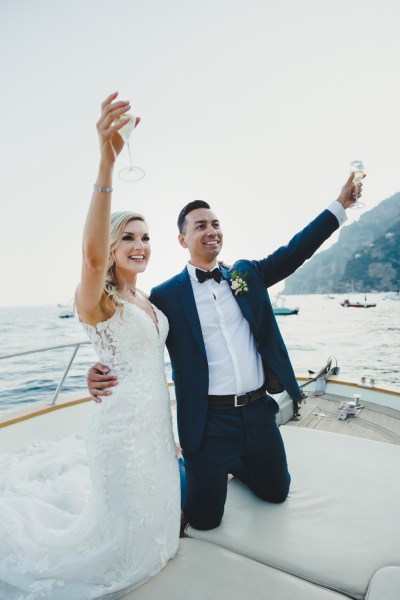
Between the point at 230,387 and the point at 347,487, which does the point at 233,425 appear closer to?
the point at 230,387

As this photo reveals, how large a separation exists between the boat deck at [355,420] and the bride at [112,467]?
221 centimetres

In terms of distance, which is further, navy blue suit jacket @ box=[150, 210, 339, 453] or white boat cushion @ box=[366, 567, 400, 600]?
navy blue suit jacket @ box=[150, 210, 339, 453]

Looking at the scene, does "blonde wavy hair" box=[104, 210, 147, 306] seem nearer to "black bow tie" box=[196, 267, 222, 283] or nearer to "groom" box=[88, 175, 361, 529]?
"groom" box=[88, 175, 361, 529]

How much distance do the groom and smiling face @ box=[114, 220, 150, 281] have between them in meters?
0.30

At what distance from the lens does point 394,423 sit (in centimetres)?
339

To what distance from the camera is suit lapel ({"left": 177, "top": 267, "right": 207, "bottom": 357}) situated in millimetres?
1992

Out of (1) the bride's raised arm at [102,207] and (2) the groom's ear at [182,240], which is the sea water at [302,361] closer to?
(1) the bride's raised arm at [102,207]

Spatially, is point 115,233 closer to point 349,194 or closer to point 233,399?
point 233,399

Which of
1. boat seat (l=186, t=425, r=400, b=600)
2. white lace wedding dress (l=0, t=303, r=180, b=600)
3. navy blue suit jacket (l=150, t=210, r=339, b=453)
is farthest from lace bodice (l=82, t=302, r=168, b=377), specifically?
boat seat (l=186, t=425, r=400, b=600)

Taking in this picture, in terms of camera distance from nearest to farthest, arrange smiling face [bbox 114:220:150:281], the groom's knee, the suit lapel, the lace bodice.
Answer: the lace bodice → the groom's knee → smiling face [bbox 114:220:150:281] → the suit lapel

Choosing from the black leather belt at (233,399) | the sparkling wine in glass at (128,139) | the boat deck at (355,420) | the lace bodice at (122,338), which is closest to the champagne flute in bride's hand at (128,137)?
the sparkling wine in glass at (128,139)

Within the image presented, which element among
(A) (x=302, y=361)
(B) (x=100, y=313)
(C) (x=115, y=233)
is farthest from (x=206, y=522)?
(A) (x=302, y=361)

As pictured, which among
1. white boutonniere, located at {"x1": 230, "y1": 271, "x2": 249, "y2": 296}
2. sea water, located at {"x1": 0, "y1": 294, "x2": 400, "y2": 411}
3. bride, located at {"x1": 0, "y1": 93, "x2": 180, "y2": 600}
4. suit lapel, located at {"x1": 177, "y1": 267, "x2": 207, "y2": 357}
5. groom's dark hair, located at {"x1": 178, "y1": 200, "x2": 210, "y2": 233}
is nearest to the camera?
bride, located at {"x1": 0, "y1": 93, "x2": 180, "y2": 600}

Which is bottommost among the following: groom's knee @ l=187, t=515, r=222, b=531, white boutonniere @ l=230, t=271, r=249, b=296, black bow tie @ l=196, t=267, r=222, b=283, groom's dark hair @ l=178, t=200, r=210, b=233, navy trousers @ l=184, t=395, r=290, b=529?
groom's knee @ l=187, t=515, r=222, b=531
